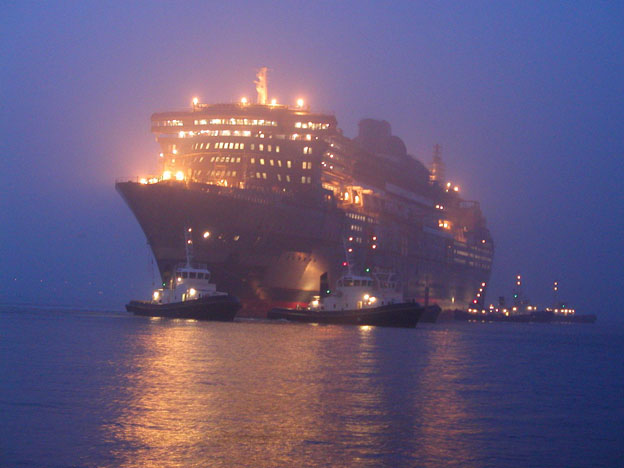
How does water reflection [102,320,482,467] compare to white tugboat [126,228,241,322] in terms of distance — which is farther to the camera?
white tugboat [126,228,241,322]

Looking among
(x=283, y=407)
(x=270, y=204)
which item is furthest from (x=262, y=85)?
(x=283, y=407)

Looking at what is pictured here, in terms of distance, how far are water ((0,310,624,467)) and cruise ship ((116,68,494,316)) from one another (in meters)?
21.9

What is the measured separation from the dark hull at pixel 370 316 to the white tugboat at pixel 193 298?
17.7 feet

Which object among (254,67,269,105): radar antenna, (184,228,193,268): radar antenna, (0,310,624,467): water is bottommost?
(0,310,624,467): water

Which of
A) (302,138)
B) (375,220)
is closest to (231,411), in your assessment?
(302,138)

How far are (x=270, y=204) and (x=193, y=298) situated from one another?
35.0ft

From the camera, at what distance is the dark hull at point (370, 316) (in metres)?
56.0

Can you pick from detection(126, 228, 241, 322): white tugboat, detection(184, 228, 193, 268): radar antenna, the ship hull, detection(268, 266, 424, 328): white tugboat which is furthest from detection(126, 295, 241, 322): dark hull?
detection(268, 266, 424, 328): white tugboat

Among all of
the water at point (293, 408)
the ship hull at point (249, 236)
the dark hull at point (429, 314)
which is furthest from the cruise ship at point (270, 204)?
the water at point (293, 408)

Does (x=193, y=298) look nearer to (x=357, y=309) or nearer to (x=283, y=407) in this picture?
(x=357, y=309)

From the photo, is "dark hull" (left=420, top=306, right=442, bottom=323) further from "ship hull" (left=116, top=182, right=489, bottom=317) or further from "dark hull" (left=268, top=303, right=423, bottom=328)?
"dark hull" (left=268, top=303, right=423, bottom=328)

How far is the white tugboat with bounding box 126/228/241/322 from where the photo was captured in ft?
177

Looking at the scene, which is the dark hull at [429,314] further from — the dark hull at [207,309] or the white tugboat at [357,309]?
the dark hull at [207,309]

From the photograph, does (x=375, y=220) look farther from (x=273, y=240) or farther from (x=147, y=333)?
(x=147, y=333)
